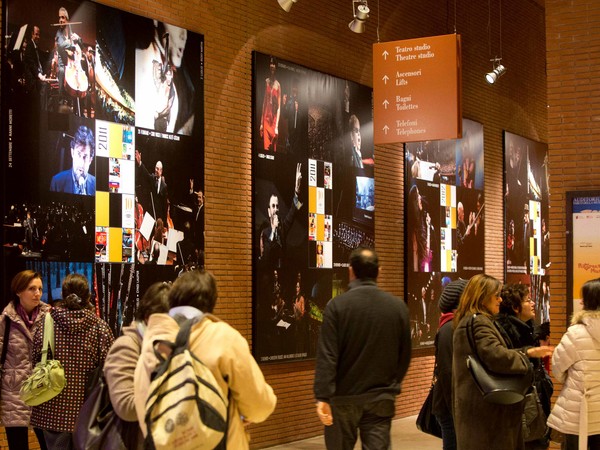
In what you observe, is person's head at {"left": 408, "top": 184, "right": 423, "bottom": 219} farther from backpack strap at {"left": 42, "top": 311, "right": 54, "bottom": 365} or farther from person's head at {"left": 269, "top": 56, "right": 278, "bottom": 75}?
backpack strap at {"left": 42, "top": 311, "right": 54, "bottom": 365}

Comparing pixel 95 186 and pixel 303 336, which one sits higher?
pixel 95 186

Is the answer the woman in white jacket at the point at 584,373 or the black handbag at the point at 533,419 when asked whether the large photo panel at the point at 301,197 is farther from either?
the woman in white jacket at the point at 584,373

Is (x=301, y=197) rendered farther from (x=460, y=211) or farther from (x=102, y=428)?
(x=102, y=428)

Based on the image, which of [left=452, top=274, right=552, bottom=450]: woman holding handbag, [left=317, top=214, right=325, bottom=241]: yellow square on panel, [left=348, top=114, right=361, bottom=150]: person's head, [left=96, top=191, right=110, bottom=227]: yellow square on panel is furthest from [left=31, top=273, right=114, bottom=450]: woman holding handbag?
[left=348, top=114, right=361, bottom=150]: person's head

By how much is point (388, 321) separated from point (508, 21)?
1277 cm

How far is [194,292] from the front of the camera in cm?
443

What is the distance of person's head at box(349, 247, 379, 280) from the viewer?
6113 millimetres

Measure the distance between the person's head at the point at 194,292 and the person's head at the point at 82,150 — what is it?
16.1 ft

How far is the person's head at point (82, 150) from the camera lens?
911 centimetres

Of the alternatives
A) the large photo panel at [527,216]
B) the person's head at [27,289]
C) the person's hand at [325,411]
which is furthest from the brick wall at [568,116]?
the large photo panel at [527,216]

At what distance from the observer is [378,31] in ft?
44.5

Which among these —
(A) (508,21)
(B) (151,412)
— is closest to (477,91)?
(A) (508,21)

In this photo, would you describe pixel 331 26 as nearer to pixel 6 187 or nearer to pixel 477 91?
pixel 477 91

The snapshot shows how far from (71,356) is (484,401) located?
284cm
